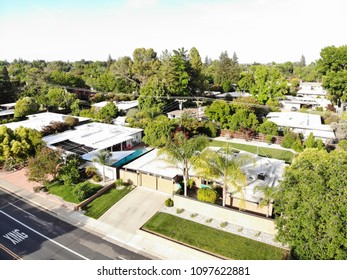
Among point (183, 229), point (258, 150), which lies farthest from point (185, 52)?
point (183, 229)

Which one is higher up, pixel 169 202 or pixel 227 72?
pixel 227 72

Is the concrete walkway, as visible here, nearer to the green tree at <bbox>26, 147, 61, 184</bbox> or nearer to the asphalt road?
the green tree at <bbox>26, 147, 61, 184</bbox>

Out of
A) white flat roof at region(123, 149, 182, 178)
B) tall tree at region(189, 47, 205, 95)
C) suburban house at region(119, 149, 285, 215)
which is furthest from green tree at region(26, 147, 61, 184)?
tall tree at region(189, 47, 205, 95)

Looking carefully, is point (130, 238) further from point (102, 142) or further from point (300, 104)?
point (300, 104)

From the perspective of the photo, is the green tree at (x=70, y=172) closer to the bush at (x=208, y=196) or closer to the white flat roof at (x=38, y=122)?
the bush at (x=208, y=196)

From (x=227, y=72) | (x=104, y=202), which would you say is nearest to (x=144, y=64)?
(x=227, y=72)

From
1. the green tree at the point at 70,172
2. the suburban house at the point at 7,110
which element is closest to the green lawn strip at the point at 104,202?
the green tree at the point at 70,172
